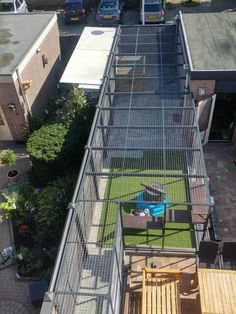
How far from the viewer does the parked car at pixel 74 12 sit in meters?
30.3

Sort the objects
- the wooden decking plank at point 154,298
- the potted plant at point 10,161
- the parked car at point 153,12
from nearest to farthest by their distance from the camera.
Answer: the wooden decking plank at point 154,298, the potted plant at point 10,161, the parked car at point 153,12

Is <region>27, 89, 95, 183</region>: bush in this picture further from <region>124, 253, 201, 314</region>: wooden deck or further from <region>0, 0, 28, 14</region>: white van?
<region>0, 0, 28, 14</region>: white van

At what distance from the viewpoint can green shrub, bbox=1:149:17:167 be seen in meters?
16.8

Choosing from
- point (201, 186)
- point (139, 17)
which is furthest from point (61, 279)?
point (139, 17)

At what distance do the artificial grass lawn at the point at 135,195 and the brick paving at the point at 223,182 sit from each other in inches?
77.0

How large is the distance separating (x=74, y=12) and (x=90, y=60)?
1357 centimetres

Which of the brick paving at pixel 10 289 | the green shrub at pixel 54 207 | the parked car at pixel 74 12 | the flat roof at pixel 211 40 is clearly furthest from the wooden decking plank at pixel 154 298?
the parked car at pixel 74 12

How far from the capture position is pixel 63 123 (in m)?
16.6

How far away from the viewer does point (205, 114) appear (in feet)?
51.3

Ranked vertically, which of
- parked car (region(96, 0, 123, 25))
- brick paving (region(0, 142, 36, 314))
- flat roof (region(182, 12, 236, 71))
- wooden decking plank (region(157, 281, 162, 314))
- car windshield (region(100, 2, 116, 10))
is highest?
flat roof (region(182, 12, 236, 71))

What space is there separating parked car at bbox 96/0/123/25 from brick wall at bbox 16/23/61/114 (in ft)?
27.6

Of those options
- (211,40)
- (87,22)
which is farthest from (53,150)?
(87,22)

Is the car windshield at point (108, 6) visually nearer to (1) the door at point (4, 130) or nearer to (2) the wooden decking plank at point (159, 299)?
(1) the door at point (4, 130)

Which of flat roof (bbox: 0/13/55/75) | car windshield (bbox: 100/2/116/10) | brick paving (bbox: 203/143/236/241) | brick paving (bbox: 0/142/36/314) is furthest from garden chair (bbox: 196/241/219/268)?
car windshield (bbox: 100/2/116/10)
